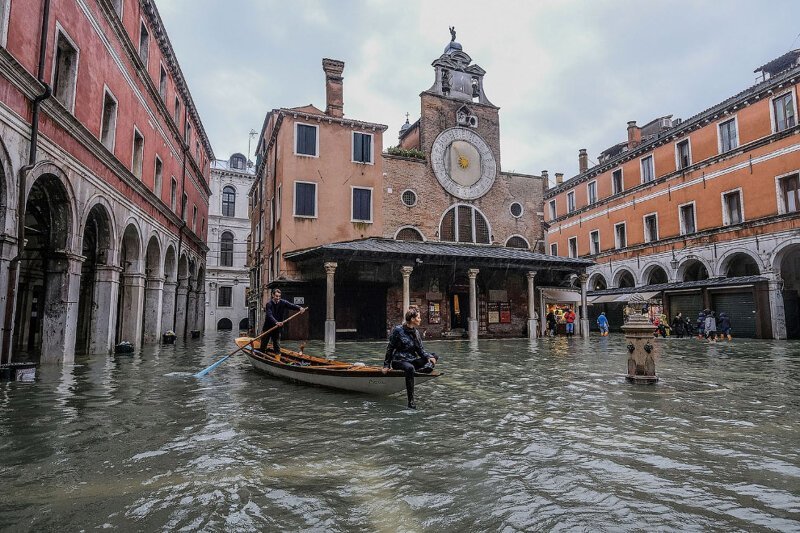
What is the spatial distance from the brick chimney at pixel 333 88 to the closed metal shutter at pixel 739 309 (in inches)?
874

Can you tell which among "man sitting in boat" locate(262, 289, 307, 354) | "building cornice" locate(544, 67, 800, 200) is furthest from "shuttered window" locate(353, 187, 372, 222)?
"building cornice" locate(544, 67, 800, 200)

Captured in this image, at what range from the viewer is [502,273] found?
2572cm

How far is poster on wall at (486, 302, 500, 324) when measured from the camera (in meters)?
25.7

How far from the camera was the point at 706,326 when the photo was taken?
2181 centimetres

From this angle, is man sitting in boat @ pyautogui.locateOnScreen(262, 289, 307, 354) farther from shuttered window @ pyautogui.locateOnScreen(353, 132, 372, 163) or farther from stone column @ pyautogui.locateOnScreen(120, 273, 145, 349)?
shuttered window @ pyautogui.locateOnScreen(353, 132, 372, 163)

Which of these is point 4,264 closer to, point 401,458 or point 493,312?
point 401,458

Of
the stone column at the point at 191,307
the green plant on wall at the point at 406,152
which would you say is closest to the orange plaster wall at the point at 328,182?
the green plant on wall at the point at 406,152

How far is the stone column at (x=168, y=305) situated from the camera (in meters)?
21.0

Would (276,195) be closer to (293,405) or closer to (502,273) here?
(502,273)

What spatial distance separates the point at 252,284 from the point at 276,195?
35.8ft

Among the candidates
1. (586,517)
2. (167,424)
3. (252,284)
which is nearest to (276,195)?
(252,284)

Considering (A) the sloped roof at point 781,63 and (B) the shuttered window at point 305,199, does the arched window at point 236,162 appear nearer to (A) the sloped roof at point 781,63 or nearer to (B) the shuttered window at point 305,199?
(B) the shuttered window at point 305,199

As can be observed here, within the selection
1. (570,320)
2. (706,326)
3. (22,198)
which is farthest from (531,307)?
(22,198)

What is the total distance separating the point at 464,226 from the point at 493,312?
4949mm
